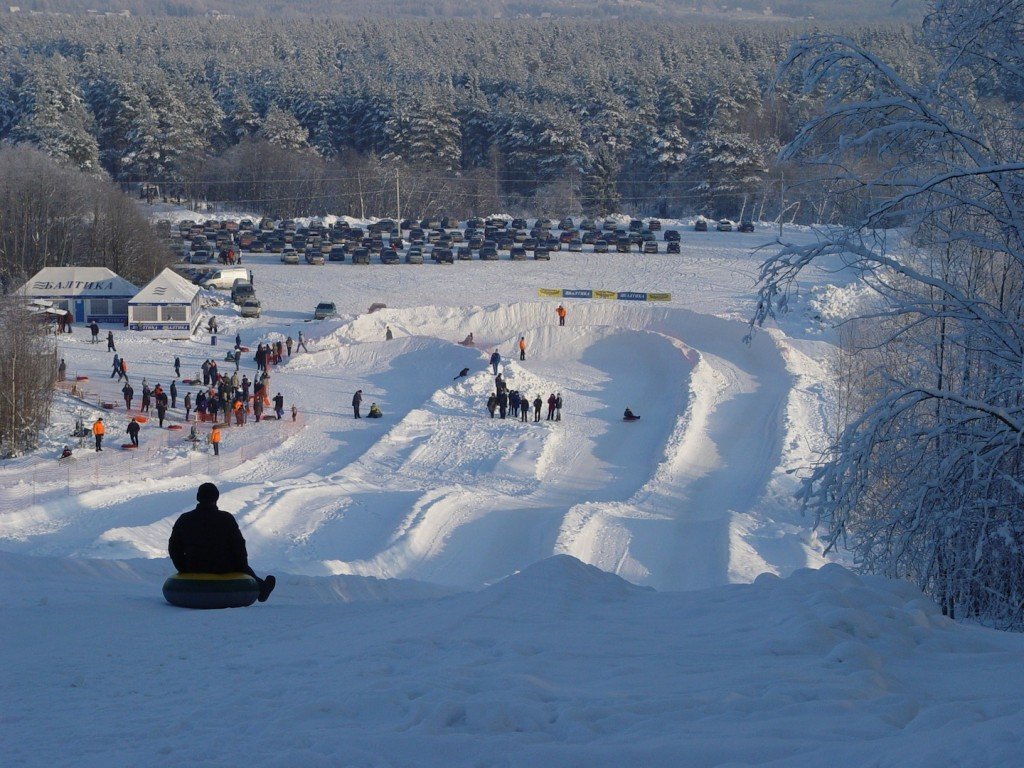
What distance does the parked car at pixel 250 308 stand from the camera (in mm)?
47000

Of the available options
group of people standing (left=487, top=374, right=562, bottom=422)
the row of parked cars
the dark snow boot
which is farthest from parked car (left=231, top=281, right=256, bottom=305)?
the dark snow boot

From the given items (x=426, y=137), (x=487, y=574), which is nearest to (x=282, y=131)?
(x=426, y=137)

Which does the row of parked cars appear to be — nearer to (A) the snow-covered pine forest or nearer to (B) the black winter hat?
(A) the snow-covered pine forest

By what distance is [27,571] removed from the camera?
30.5 feet

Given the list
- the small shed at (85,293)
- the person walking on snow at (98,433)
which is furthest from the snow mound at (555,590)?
the small shed at (85,293)

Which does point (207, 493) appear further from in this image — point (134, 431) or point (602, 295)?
point (602, 295)

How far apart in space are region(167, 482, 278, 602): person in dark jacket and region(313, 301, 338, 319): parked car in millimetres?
39346

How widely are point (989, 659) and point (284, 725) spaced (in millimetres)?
3849

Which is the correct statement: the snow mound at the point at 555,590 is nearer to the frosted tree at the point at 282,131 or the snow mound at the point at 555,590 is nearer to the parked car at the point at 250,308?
the parked car at the point at 250,308

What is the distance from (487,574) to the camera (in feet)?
63.1

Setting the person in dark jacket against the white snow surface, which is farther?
the person in dark jacket

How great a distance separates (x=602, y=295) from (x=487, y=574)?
33711mm

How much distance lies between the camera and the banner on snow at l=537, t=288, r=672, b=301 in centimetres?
5112

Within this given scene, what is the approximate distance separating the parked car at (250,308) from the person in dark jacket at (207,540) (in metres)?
40.2
